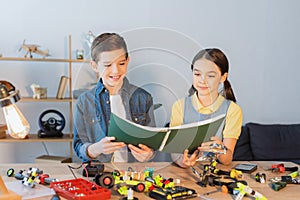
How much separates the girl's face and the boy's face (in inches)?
10.4

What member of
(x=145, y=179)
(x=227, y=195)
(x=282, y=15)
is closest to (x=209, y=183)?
(x=227, y=195)

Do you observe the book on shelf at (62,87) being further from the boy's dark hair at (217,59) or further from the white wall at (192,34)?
the boy's dark hair at (217,59)

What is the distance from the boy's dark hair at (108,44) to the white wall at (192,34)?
4.81 feet

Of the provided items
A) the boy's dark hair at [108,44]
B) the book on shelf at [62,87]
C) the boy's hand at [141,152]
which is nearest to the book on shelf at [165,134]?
the boy's hand at [141,152]

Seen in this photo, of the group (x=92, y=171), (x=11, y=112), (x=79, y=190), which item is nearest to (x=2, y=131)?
(x=92, y=171)

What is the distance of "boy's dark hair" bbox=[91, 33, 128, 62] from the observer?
143 centimetres

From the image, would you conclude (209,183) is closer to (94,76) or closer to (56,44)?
(94,76)

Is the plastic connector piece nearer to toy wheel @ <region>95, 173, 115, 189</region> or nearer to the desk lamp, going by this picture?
toy wheel @ <region>95, 173, 115, 189</region>

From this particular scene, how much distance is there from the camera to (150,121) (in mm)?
1442

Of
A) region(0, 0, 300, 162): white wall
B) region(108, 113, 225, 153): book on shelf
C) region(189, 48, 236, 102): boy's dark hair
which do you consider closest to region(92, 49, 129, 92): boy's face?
region(108, 113, 225, 153): book on shelf

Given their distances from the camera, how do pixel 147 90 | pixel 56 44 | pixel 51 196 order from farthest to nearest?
pixel 56 44 < pixel 147 90 < pixel 51 196

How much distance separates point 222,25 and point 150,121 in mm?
1961

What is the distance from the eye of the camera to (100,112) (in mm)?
1525

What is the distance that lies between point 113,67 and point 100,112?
19 cm
